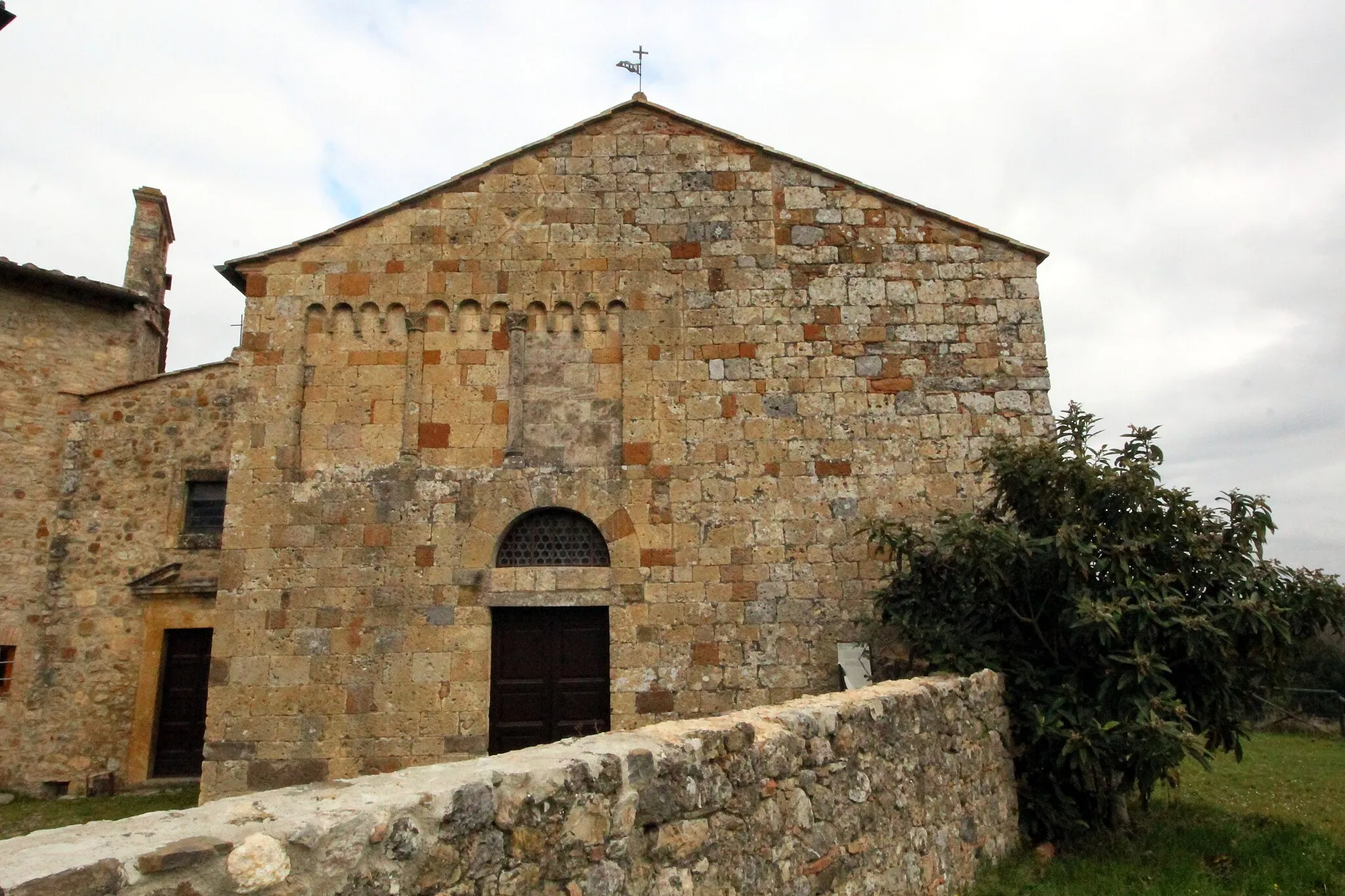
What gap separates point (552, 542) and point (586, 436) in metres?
1.16

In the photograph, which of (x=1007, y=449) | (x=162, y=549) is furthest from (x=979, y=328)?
(x=162, y=549)

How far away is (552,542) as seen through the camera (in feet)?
30.0

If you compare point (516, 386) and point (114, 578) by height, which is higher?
point (516, 386)

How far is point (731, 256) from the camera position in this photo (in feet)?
31.7

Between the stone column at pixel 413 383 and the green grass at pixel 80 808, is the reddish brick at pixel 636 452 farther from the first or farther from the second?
the green grass at pixel 80 808

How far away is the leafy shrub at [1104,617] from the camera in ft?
22.1

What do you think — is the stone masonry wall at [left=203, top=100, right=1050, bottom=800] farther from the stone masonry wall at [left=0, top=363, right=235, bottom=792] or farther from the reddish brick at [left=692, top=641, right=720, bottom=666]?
the stone masonry wall at [left=0, top=363, right=235, bottom=792]

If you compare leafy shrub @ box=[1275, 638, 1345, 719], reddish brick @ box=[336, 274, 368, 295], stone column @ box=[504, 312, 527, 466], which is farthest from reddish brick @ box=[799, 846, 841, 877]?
leafy shrub @ box=[1275, 638, 1345, 719]

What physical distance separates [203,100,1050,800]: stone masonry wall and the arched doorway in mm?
189

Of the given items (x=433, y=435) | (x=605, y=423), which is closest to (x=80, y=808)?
(x=433, y=435)

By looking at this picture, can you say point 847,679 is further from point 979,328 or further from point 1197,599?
point 979,328

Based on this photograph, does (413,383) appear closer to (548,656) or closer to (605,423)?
(605,423)

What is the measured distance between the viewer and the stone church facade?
8.64 meters

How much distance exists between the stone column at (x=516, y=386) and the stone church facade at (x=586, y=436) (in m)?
0.03
